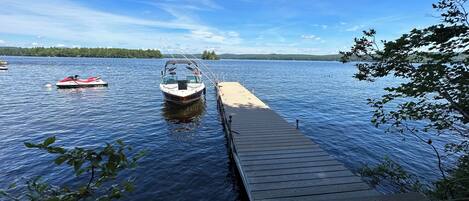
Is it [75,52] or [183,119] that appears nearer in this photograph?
[183,119]

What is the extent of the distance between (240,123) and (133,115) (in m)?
10.6

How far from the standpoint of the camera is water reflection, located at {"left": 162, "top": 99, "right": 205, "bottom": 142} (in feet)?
53.5

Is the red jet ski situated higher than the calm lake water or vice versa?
the red jet ski

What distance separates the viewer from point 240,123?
14422mm

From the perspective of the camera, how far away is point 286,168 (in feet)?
28.5

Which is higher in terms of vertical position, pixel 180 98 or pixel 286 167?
pixel 180 98

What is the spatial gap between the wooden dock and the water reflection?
3801 millimetres

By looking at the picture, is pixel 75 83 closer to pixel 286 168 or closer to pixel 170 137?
pixel 170 137

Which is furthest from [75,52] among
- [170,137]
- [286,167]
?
[286,167]

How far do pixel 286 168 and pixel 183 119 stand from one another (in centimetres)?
1228

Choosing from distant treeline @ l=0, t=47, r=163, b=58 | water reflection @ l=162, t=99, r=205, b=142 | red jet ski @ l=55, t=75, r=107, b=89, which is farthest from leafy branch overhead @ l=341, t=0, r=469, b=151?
distant treeline @ l=0, t=47, r=163, b=58

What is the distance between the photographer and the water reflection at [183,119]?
1631 cm

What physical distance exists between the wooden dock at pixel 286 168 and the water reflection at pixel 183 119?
3801 millimetres

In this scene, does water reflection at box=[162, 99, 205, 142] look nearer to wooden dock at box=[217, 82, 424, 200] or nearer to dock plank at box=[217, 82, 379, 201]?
wooden dock at box=[217, 82, 424, 200]
